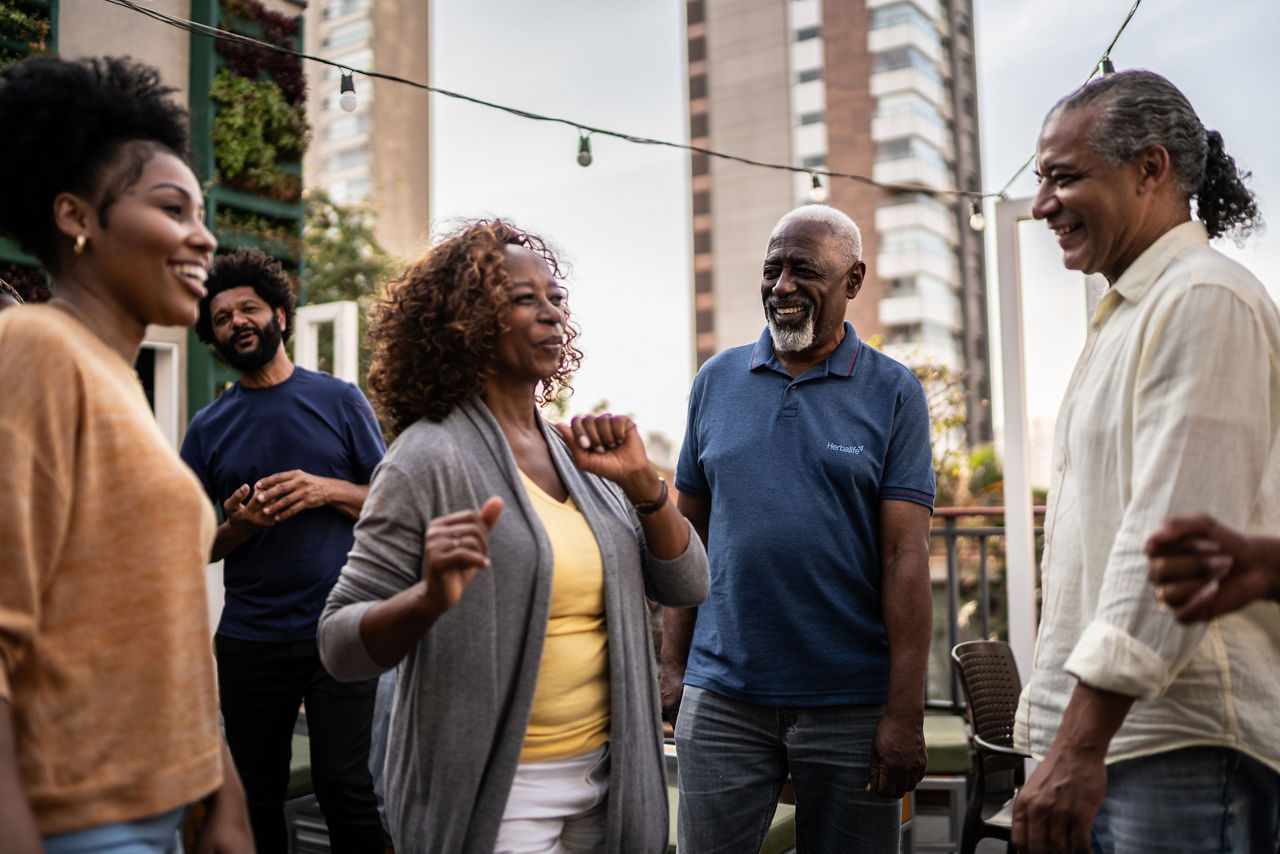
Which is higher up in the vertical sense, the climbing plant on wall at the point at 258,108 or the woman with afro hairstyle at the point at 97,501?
the climbing plant on wall at the point at 258,108

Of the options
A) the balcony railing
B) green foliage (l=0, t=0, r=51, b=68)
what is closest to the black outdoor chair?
the balcony railing

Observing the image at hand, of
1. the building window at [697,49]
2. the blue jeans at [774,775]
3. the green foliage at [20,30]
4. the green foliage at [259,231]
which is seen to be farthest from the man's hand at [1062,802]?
the building window at [697,49]

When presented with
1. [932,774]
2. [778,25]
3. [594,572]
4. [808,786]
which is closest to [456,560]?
[594,572]

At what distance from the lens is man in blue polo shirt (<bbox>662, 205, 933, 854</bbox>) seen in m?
2.10

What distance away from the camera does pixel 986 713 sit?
3.79 m

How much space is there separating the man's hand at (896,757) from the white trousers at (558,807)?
652 millimetres

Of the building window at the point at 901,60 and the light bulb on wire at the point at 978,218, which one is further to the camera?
the building window at the point at 901,60

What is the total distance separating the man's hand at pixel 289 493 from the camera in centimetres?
275

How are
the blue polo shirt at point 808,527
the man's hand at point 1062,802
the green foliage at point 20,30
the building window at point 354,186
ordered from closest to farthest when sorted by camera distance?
1. the man's hand at point 1062,802
2. the blue polo shirt at point 808,527
3. the green foliage at point 20,30
4. the building window at point 354,186

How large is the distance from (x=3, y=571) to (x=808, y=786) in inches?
62.6

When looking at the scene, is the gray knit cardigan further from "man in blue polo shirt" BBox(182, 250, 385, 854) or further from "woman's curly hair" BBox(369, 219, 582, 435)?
"man in blue polo shirt" BBox(182, 250, 385, 854)

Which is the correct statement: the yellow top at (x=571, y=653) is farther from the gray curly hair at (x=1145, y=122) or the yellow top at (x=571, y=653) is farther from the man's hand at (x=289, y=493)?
the man's hand at (x=289, y=493)

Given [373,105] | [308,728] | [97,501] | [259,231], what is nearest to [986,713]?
[308,728]

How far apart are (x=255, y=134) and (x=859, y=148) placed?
1946 inches
